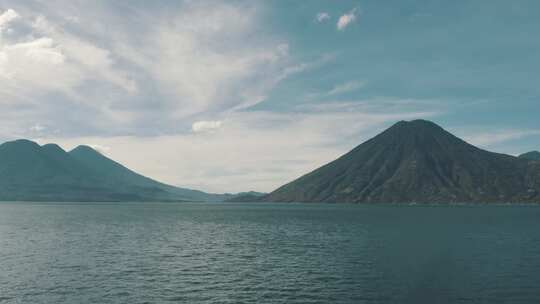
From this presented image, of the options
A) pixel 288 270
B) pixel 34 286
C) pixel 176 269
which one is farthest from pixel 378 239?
pixel 34 286

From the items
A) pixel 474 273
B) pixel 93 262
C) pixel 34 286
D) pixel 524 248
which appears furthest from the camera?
pixel 524 248

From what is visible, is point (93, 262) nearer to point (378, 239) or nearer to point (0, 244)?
point (0, 244)

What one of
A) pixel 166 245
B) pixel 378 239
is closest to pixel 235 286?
pixel 166 245

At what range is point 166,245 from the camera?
4203 inches

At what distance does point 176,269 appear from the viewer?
72.8 m

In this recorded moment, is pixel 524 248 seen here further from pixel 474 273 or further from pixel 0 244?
pixel 0 244

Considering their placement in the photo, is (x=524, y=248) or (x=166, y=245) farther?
(x=166, y=245)

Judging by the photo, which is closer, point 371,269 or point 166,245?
point 371,269

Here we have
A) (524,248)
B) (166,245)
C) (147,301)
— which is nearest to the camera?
(147,301)

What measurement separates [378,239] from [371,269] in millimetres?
51810

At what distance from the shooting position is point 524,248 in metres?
98.6

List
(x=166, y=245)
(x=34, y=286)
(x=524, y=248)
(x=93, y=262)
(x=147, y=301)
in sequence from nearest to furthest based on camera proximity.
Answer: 1. (x=147, y=301)
2. (x=34, y=286)
3. (x=93, y=262)
4. (x=524, y=248)
5. (x=166, y=245)

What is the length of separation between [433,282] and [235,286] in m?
31.3

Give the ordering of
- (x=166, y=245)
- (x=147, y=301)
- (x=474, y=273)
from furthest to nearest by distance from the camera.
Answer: (x=166, y=245), (x=474, y=273), (x=147, y=301)
